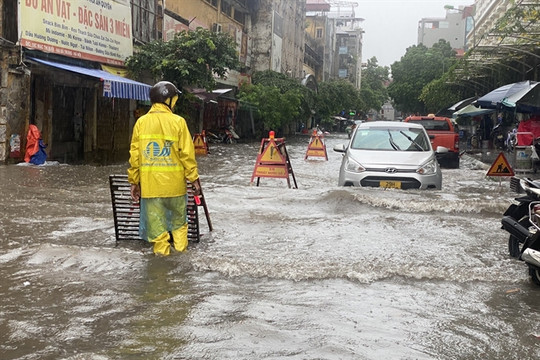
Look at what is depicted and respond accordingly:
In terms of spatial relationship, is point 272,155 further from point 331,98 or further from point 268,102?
point 331,98

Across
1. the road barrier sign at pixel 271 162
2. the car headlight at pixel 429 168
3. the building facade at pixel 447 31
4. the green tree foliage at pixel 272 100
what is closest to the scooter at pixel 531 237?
the car headlight at pixel 429 168

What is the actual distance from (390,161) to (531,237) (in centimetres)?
535

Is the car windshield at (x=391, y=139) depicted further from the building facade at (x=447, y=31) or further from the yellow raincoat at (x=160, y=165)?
the building facade at (x=447, y=31)

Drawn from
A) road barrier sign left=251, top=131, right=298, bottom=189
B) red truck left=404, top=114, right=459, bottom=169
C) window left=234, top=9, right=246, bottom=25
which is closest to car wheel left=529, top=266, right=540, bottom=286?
road barrier sign left=251, top=131, right=298, bottom=189

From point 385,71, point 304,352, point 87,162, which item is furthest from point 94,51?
point 385,71

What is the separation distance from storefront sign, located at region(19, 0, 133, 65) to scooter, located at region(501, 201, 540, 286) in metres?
12.4

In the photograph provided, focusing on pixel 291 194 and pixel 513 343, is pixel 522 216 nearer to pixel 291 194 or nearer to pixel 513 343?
pixel 513 343

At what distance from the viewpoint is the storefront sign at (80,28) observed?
1457 cm

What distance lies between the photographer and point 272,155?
40.0 ft

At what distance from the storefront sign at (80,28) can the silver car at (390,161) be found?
8.28 m

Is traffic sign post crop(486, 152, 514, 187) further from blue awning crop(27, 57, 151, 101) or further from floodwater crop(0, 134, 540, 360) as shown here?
blue awning crop(27, 57, 151, 101)

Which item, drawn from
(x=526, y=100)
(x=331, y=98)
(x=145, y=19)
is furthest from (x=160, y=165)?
(x=331, y=98)

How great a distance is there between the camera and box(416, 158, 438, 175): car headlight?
10375mm

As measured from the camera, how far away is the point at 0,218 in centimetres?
779
